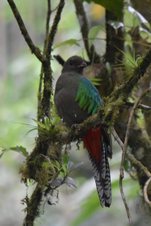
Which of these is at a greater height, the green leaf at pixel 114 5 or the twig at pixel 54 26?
the green leaf at pixel 114 5

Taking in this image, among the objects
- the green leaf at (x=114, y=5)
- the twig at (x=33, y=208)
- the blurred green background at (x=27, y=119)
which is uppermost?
the blurred green background at (x=27, y=119)

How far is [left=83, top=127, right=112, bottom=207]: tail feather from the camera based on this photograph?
10.6 ft

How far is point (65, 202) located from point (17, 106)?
1.93 metres

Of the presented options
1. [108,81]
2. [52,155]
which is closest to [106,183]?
[52,155]

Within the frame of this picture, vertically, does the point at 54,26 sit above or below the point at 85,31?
below

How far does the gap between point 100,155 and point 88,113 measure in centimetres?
26

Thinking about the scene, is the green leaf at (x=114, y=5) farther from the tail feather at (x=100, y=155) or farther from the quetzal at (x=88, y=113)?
the tail feather at (x=100, y=155)

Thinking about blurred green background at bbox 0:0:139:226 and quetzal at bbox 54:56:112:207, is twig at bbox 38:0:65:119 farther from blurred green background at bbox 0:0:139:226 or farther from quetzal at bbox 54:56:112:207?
blurred green background at bbox 0:0:139:226

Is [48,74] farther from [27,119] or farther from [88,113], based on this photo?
[27,119]

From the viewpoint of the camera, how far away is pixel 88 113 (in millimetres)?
3324

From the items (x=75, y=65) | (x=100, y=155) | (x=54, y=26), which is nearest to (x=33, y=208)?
Result: (x=100, y=155)

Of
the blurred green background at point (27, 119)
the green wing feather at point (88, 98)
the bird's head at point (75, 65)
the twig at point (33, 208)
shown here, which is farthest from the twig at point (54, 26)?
the blurred green background at point (27, 119)

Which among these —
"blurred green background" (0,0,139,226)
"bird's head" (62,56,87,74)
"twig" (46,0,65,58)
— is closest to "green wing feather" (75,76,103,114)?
"twig" (46,0,65,58)

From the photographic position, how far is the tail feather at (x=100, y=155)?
3.22 meters
